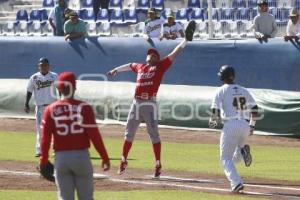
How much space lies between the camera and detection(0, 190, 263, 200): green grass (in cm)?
1312

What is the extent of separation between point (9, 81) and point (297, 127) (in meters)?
9.66

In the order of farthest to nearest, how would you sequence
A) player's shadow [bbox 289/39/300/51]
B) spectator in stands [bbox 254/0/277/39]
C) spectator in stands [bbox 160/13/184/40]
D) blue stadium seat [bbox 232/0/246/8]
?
blue stadium seat [bbox 232/0/246/8] < spectator in stands [bbox 160/13/184/40] < spectator in stands [bbox 254/0/277/39] < player's shadow [bbox 289/39/300/51]

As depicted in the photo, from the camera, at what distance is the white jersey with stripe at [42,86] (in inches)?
701

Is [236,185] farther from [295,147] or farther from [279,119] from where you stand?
[279,119]

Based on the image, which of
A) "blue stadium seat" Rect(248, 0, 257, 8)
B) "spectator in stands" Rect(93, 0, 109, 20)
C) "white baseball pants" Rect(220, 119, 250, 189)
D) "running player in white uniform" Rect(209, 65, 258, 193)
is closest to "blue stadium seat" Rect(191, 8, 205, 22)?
"blue stadium seat" Rect(248, 0, 257, 8)

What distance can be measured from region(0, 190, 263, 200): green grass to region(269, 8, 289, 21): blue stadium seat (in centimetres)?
1188

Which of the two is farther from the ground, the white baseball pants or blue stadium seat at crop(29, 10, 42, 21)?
blue stadium seat at crop(29, 10, 42, 21)

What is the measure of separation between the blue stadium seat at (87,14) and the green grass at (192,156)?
758 cm

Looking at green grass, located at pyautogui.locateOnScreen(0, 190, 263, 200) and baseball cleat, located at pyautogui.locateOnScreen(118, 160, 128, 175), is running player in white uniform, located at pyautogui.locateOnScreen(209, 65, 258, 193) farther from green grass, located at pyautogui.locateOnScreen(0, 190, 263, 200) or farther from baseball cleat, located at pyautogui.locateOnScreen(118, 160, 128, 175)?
baseball cleat, located at pyautogui.locateOnScreen(118, 160, 128, 175)

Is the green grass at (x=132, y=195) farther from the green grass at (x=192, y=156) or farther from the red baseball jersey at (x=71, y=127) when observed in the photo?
the red baseball jersey at (x=71, y=127)

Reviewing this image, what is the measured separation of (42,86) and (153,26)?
6.89 meters

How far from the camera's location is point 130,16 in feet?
95.4

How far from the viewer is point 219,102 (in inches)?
535

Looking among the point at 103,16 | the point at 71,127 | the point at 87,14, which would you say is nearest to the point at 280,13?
the point at 103,16
